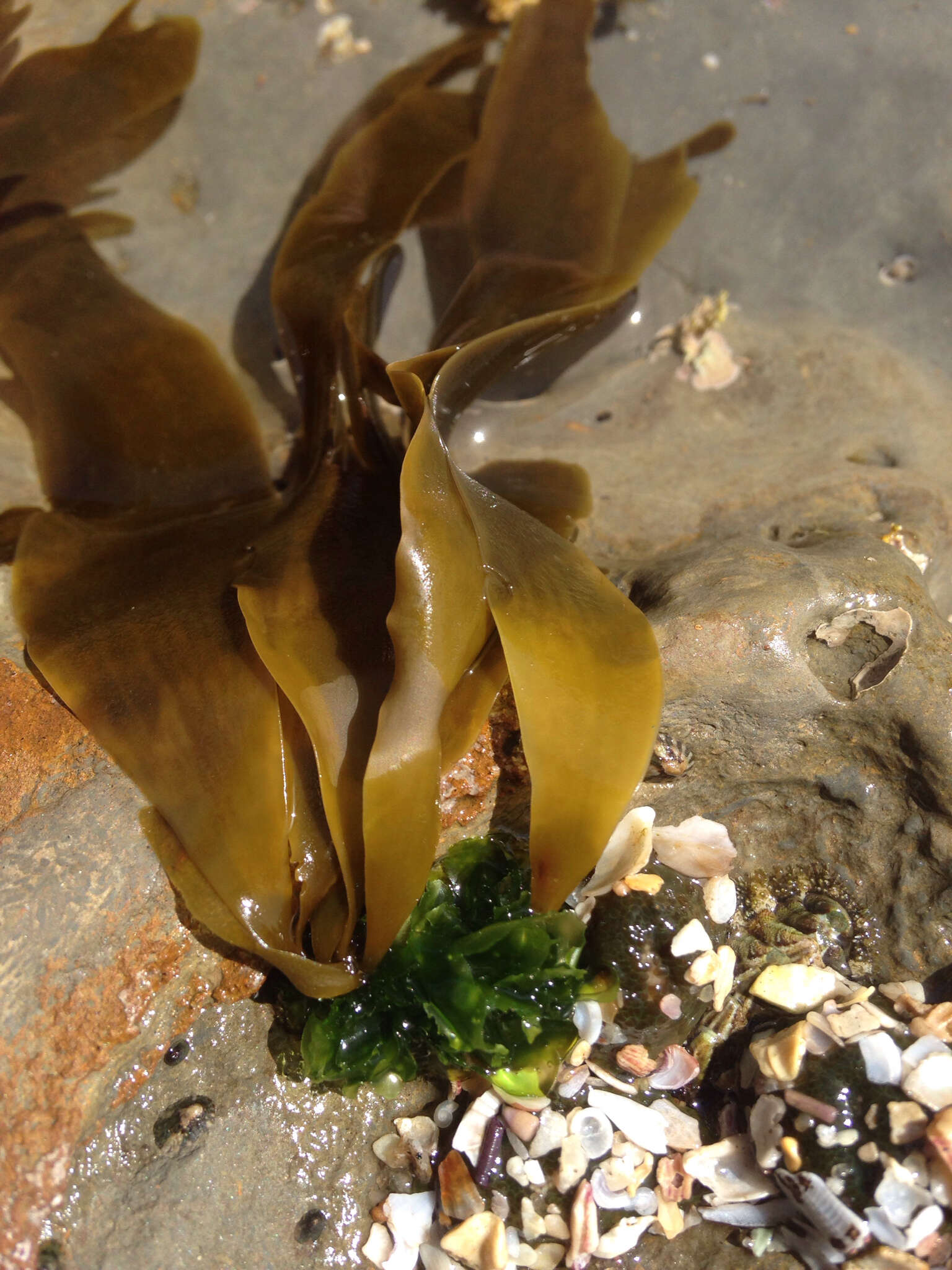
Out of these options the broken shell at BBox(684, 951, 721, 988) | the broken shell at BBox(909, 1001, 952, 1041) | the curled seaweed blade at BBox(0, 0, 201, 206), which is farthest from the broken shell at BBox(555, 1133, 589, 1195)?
the curled seaweed blade at BBox(0, 0, 201, 206)

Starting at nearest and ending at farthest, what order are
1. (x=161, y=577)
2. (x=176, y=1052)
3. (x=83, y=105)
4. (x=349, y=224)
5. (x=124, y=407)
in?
(x=176, y=1052), (x=161, y=577), (x=124, y=407), (x=349, y=224), (x=83, y=105)

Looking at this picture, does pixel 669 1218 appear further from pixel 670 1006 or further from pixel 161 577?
pixel 161 577

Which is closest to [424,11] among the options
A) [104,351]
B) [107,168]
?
[107,168]

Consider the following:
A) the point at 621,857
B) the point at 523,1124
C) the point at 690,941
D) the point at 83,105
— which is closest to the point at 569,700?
the point at 621,857

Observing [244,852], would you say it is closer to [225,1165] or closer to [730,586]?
[225,1165]

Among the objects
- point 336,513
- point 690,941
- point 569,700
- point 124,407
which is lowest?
point 690,941

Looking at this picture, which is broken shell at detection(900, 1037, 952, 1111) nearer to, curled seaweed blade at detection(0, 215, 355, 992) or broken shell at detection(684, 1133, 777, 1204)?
broken shell at detection(684, 1133, 777, 1204)

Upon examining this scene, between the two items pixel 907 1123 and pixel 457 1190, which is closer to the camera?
pixel 907 1123
